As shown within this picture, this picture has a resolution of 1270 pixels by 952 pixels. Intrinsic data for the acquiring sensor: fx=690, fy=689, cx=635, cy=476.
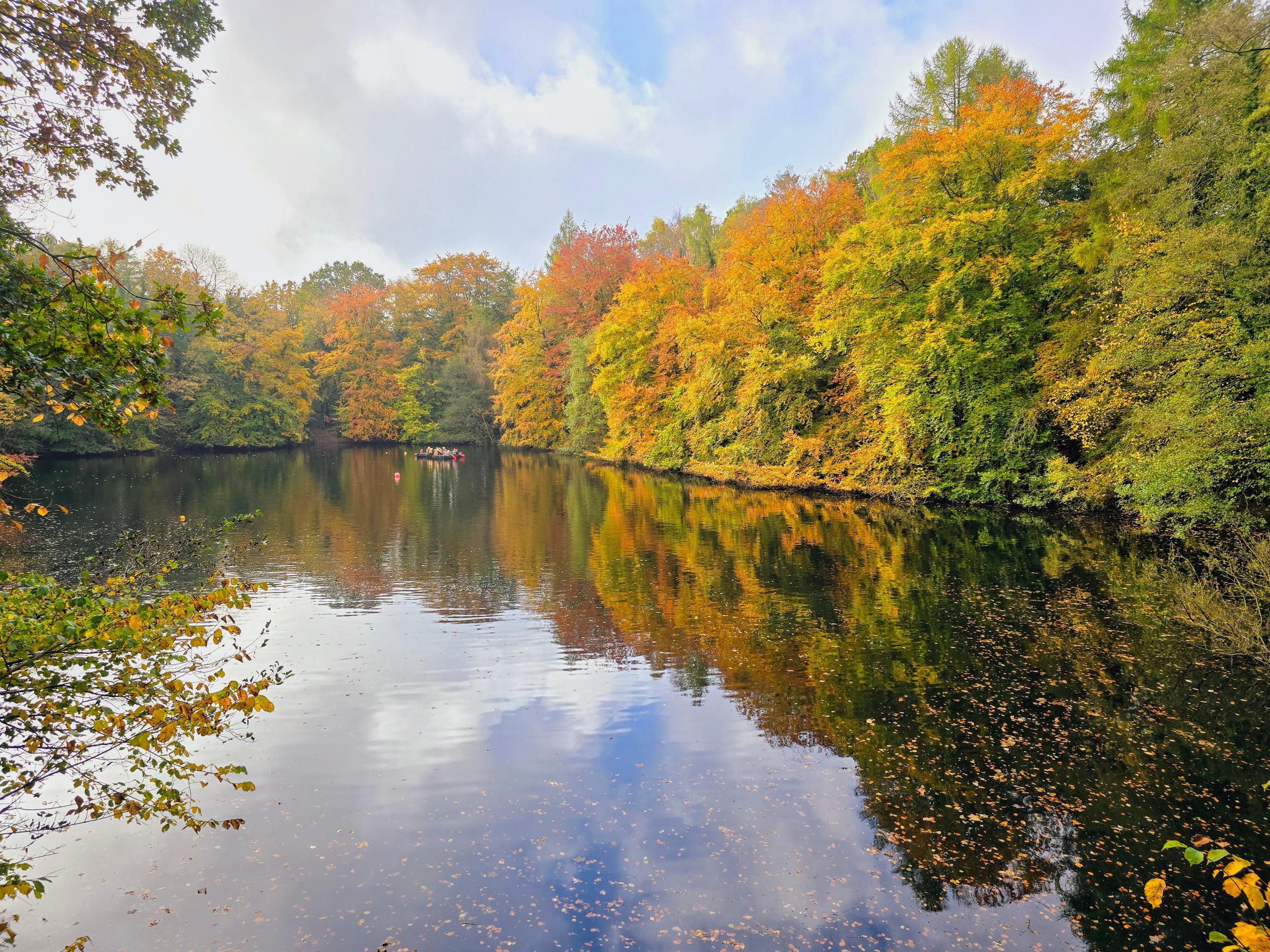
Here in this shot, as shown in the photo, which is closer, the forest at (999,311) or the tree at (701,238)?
the forest at (999,311)

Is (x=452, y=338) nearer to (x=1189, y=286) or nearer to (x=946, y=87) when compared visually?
(x=946, y=87)

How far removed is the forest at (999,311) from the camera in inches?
546

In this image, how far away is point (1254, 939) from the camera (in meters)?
2.74

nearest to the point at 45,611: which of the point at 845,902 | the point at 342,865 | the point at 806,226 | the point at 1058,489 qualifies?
the point at 342,865

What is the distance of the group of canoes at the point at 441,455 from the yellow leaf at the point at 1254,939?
1846 inches

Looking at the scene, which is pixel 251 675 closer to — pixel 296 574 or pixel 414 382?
pixel 296 574

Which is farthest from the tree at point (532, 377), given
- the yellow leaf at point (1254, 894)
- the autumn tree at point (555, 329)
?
the yellow leaf at point (1254, 894)

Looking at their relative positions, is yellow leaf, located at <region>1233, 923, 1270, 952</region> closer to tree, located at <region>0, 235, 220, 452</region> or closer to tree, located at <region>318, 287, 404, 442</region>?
tree, located at <region>0, 235, 220, 452</region>

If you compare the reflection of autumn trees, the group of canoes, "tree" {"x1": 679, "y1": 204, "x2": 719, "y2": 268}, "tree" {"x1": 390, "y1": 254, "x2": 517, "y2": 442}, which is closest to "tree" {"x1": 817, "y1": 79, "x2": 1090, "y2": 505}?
the reflection of autumn trees

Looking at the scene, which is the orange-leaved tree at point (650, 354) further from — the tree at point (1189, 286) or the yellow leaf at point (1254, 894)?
the yellow leaf at point (1254, 894)

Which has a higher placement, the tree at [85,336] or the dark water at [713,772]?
the tree at [85,336]

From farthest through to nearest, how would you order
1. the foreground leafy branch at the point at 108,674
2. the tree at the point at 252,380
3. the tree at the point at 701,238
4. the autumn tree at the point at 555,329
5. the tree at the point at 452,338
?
the tree at the point at 452,338
the tree at the point at 252,380
the autumn tree at the point at 555,329
the tree at the point at 701,238
the foreground leafy branch at the point at 108,674

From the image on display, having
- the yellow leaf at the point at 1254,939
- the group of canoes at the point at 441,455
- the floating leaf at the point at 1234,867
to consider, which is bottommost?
the yellow leaf at the point at 1254,939

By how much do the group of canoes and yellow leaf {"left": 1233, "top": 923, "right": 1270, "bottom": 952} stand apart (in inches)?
1846
